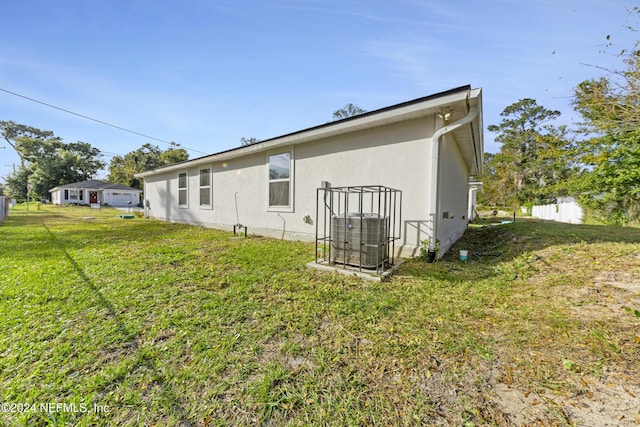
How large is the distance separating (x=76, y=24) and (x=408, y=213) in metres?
11.9

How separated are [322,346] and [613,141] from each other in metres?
14.6

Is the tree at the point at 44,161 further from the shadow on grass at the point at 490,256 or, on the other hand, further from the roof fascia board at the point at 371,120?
the shadow on grass at the point at 490,256

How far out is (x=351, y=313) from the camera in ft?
8.35

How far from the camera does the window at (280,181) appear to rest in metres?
6.55

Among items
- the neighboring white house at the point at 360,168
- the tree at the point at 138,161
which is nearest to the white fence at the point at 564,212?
the neighboring white house at the point at 360,168

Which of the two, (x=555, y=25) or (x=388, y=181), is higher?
(x=555, y=25)

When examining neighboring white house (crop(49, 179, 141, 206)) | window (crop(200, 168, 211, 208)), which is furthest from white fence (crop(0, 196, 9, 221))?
neighboring white house (crop(49, 179, 141, 206))

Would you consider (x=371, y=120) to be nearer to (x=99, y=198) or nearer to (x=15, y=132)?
(x=99, y=198)

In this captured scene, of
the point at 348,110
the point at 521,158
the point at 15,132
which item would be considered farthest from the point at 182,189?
the point at 15,132

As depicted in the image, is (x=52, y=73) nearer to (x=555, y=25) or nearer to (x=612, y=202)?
(x=555, y=25)

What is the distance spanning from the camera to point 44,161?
29.8m

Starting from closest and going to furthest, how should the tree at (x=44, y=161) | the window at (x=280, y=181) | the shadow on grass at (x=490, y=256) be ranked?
the shadow on grass at (x=490, y=256) → the window at (x=280, y=181) → the tree at (x=44, y=161)

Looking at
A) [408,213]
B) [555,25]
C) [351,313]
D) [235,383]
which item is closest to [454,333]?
[351,313]

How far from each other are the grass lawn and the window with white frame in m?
7.01
